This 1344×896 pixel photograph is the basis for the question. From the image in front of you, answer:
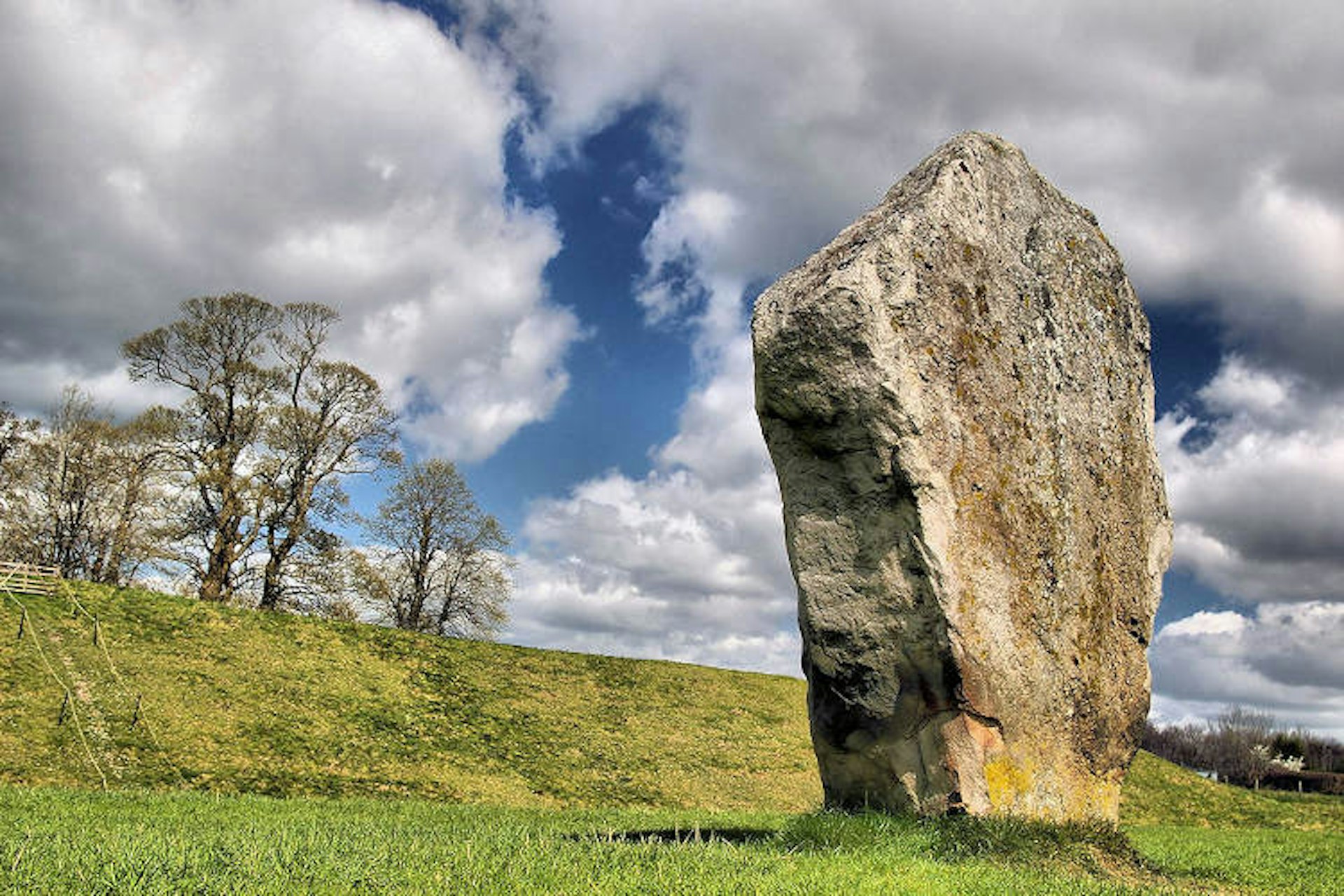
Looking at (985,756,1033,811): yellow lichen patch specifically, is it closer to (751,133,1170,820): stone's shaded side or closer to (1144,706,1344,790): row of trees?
(751,133,1170,820): stone's shaded side

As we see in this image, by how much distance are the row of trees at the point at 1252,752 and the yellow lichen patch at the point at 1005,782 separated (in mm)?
44420

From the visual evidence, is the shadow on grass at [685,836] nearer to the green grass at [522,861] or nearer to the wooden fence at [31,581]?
the green grass at [522,861]

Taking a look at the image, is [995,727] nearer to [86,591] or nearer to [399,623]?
[86,591]

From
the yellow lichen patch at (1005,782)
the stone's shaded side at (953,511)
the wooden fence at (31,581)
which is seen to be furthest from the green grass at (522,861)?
the wooden fence at (31,581)

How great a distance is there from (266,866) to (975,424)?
739cm

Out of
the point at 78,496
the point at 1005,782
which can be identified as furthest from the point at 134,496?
the point at 1005,782

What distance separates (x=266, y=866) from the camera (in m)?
5.54

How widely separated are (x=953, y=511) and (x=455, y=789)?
1675 cm

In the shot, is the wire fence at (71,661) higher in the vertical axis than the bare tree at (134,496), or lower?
lower

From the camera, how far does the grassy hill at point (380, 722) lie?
2020cm

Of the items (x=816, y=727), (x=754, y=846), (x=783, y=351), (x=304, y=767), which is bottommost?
Answer: (x=304, y=767)

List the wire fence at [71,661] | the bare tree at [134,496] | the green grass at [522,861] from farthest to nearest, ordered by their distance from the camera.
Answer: the bare tree at [134,496], the wire fence at [71,661], the green grass at [522,861]

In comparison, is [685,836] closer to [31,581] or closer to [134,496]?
[31,581]

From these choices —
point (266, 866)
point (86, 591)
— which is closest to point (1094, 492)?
point (266, 866)
